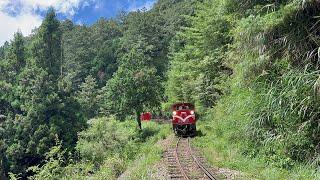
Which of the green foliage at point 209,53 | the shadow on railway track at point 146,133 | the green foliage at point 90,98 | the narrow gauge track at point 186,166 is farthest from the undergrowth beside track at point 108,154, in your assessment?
the green foliage at point 90,98

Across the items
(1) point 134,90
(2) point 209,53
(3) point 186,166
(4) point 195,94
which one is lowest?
(3) point 186,166

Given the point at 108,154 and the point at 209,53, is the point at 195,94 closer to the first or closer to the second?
the point at 209,53

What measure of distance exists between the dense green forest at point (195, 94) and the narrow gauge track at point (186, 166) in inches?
58.9

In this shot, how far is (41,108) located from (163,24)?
5461 cm

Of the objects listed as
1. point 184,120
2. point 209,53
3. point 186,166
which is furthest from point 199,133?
point 186,166

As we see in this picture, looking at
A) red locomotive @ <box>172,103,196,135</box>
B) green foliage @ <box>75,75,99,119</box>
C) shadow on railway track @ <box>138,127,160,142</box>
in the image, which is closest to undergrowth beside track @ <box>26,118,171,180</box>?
shadow on railway track @ <box>138,127,160,142</box>

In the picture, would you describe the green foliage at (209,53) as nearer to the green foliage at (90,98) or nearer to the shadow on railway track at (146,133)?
the shadow on railway track at (146,133)

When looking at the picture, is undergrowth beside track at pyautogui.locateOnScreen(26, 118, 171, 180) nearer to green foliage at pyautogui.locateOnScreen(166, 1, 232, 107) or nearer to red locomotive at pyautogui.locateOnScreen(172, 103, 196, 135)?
red locomotive at pyautogui.locateOnScreen(172, 103, 196, 135)

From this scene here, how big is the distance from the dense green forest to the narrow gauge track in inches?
58.9

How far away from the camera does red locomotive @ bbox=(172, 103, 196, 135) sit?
2777 centimetres

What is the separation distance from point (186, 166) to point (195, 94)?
2093 cm

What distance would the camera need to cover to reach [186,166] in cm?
1636

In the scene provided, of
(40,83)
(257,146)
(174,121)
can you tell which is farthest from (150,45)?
(257,146)

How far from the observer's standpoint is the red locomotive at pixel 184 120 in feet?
91.1
